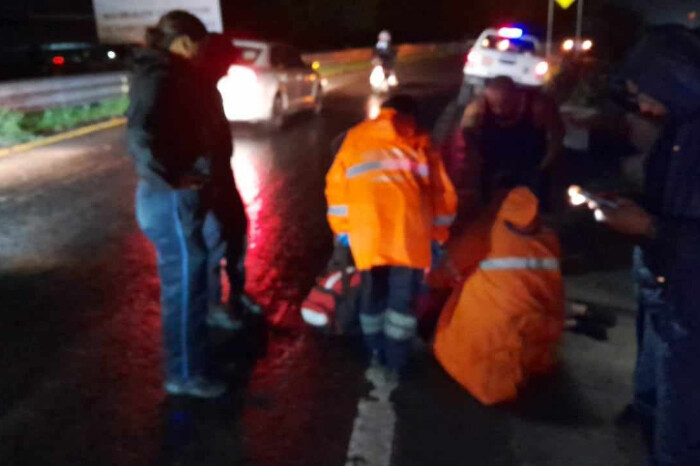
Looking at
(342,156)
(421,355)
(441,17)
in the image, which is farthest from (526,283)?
(441,17)

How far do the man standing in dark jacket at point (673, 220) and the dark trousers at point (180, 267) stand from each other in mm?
2058

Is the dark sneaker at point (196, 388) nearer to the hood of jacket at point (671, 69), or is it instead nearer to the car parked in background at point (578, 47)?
the hood of jacket at point (671, 69)

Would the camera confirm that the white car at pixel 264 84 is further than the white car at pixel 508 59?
No

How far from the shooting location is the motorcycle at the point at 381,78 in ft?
69.8

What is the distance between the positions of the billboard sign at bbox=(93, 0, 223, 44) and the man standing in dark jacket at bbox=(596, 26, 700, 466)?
633 inches

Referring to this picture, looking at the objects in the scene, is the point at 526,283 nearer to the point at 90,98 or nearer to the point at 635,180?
the point at 635,180

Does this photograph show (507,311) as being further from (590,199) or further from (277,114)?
(277,114)

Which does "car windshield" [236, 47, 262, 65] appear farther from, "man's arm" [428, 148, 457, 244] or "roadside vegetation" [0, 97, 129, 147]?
"man's arm" [428, 148, 457, 244]

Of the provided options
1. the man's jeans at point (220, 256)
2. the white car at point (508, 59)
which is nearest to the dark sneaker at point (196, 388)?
the man's jeans at point (220, 256)

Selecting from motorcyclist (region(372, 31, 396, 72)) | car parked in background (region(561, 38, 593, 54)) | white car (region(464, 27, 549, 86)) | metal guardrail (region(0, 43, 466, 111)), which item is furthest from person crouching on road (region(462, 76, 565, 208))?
car parked in background (region(561, 38, 593, 54))

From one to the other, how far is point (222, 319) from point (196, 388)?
3.38 feet

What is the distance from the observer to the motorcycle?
21.3 m

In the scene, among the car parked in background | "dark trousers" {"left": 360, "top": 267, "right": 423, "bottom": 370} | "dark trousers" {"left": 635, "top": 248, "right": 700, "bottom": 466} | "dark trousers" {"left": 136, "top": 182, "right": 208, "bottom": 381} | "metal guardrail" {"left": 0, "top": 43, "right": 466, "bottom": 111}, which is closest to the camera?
"dark trousers" {"left": 635, "top": 248, "right": 700, "bottom": 466}

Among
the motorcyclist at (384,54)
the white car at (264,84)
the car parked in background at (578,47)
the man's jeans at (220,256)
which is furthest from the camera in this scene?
the car parked in background at (578,47)
